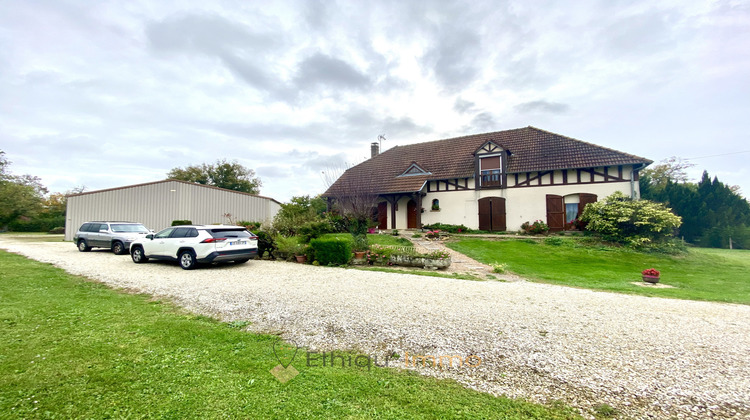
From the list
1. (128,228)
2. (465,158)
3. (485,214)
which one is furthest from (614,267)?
(128,228)

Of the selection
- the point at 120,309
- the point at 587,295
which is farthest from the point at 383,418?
the point at 587,295

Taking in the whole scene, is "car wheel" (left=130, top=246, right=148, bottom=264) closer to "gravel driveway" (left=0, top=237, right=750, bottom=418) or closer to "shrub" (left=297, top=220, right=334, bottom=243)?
"gravel driveway" (left=0, top=237, right=750, bottom=418)

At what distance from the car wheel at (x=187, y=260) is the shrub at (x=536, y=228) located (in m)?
17.9

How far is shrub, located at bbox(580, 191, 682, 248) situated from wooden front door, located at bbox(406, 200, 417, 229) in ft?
34.4

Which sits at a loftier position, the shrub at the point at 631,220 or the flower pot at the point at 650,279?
the shrub at the point at 631,220

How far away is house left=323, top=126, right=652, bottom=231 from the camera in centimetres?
1778

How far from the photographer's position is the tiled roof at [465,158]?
59.6 ft

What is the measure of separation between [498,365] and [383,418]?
1.60 meters

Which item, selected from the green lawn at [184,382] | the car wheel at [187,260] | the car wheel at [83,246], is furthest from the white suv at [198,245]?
the car wheel at [83,246]

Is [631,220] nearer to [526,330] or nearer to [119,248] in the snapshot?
[526,330]

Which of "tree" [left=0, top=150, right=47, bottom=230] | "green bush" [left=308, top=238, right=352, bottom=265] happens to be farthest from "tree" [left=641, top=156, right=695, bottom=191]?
"tree" [left=0, top=150, right=47, bottom=230]

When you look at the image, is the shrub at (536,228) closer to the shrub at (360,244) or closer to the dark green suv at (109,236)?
the shrub at (360,244)

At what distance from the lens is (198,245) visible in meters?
9.20

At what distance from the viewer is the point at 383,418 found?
2.18 metres
